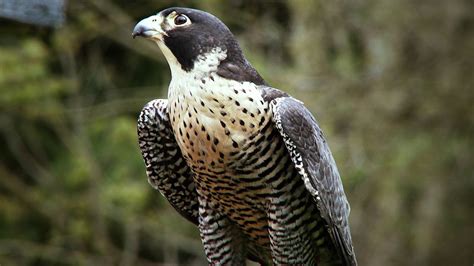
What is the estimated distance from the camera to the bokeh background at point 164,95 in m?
7.25

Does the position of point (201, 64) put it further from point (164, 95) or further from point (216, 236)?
point (164, 95)

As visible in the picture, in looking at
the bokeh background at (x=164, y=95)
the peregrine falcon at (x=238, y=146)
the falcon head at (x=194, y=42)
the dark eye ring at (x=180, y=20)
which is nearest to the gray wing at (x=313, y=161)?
the peregrine falcon at (x=238, y=146)

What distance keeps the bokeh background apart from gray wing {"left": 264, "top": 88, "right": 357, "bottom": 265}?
2.81 m

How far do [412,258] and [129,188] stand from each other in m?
4.82

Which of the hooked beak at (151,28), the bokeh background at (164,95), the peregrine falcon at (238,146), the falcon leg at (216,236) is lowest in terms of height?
the bokeh background at (164,95)

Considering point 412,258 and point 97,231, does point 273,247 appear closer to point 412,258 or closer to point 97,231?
point 97,231

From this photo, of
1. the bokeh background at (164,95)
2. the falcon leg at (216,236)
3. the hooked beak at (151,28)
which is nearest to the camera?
the hooked beak at (151,28)

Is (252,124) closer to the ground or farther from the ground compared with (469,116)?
farther from the ground

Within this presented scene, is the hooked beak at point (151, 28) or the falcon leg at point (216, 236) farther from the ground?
the hooked beak at point (151, 28)

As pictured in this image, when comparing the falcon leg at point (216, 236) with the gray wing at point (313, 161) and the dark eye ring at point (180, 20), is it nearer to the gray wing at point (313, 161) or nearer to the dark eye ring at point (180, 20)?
the gray wing at point (313, 161)

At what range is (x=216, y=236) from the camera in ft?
12.9

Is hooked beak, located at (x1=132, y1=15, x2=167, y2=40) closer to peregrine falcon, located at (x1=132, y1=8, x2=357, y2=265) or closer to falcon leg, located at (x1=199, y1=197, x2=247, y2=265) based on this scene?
peregrine falcon, located at (x1=132, y1=8, x2=357, y2=265)

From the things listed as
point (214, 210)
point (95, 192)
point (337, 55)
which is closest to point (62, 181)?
point (95, 192)

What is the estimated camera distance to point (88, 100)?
7809mm
